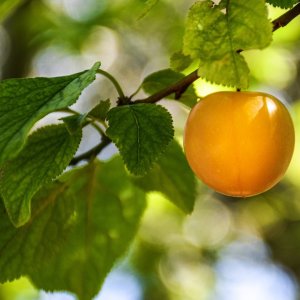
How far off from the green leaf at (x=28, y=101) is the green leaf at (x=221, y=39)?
158mm

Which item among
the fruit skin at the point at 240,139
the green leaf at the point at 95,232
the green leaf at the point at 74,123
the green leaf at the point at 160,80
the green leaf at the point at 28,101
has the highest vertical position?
the green leaf at the point at 28,101

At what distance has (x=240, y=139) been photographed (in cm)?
112

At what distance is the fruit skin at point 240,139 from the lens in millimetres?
1116

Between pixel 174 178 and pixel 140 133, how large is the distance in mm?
461

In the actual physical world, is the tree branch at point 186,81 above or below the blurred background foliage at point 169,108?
above

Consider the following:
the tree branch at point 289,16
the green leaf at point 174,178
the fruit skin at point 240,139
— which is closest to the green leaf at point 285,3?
the tree branch at point 289,16

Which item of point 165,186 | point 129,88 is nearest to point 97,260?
point 165,186

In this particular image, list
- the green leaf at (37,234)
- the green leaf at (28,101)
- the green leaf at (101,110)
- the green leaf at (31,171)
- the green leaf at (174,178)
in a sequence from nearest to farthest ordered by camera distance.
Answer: the green leaf at (28,101)
the green leaf at (31,171)
the green leaf at (101,110)
the green leaf at (37,234)
the green leaf at (174,178)

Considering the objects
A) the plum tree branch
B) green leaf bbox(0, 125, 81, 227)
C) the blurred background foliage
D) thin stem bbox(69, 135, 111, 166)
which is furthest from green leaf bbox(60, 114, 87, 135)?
the blurred background foliage

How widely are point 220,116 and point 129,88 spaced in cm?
381

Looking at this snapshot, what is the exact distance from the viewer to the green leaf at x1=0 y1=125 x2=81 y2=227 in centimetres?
107

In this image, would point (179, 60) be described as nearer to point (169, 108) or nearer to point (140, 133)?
point (140, 133)

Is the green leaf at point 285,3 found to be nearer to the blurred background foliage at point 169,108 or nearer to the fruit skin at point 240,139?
the fruit skin at point 240,139

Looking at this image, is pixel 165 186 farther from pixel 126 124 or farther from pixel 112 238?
pixel 126 124
